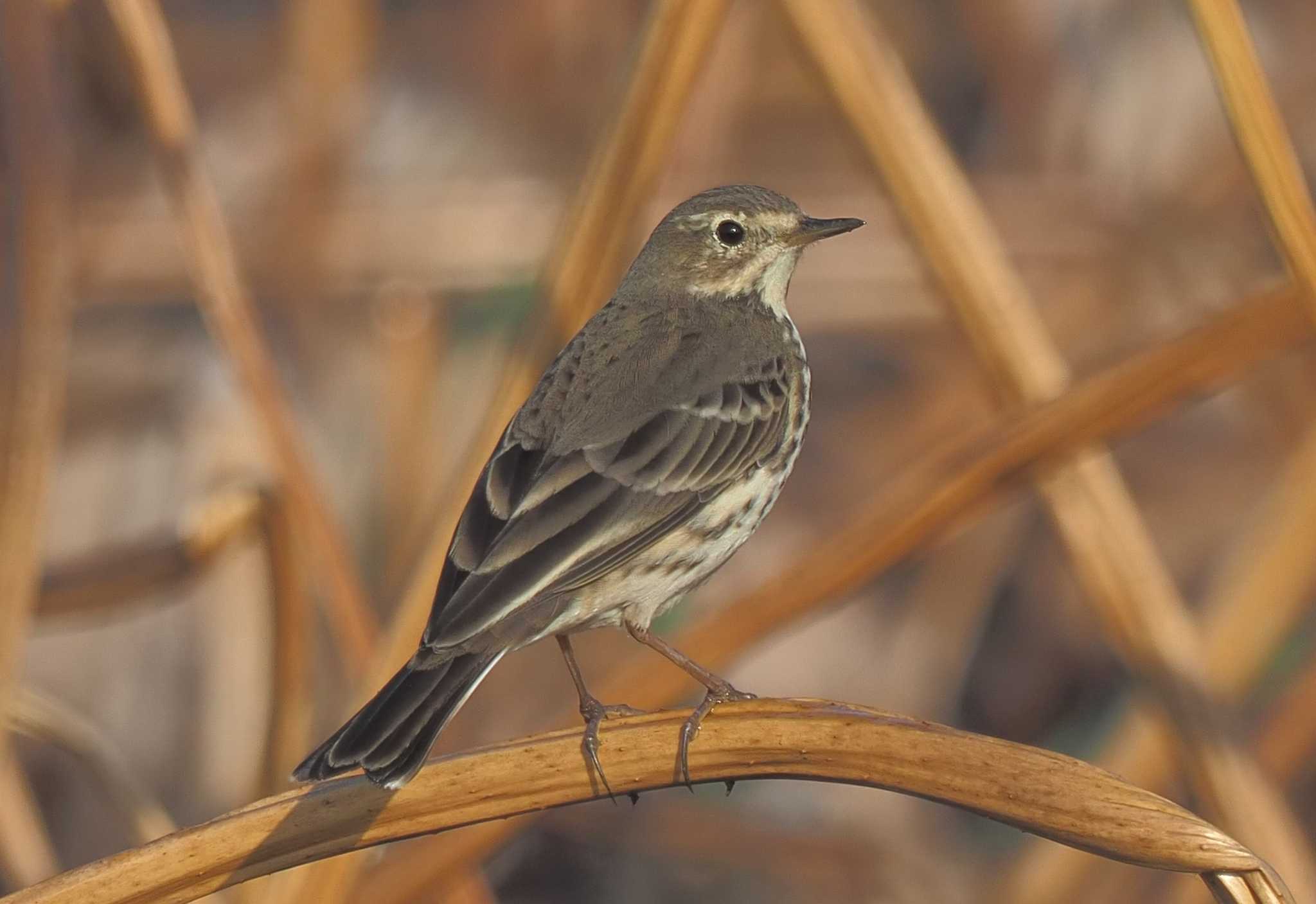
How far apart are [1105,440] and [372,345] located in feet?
12.1

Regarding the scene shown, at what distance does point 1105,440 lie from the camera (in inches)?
120

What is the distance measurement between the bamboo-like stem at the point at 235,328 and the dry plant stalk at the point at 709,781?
122 cm

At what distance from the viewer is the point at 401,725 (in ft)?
7.72

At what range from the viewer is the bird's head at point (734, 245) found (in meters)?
3.74

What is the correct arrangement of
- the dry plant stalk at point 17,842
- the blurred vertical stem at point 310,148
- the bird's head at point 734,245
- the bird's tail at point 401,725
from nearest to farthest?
the bird's tail at point 401,725
the dry plant stalk at point 17,842
the bird's head at point 734,245
the blurred vertical stem at point 310,148

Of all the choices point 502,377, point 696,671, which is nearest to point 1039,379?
point 696,671

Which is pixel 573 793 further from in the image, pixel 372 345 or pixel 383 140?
pixel 383 140

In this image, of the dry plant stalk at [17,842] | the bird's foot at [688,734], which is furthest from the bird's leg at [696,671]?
the dry plant stalk at [17,842]

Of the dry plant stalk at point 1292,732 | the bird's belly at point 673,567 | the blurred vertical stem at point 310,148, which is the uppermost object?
the blurred vertical stem at point 310,148

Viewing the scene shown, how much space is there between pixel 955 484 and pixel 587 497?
0.70 metres

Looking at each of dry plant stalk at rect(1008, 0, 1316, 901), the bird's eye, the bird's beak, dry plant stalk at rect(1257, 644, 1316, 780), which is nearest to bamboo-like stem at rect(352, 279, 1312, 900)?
the bird's beak

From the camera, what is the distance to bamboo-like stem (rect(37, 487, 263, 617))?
359 cm

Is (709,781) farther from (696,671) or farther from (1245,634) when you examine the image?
(1245,634)

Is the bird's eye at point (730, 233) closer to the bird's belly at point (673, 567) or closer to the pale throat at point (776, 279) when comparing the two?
the pale throat at point (776, 279)
